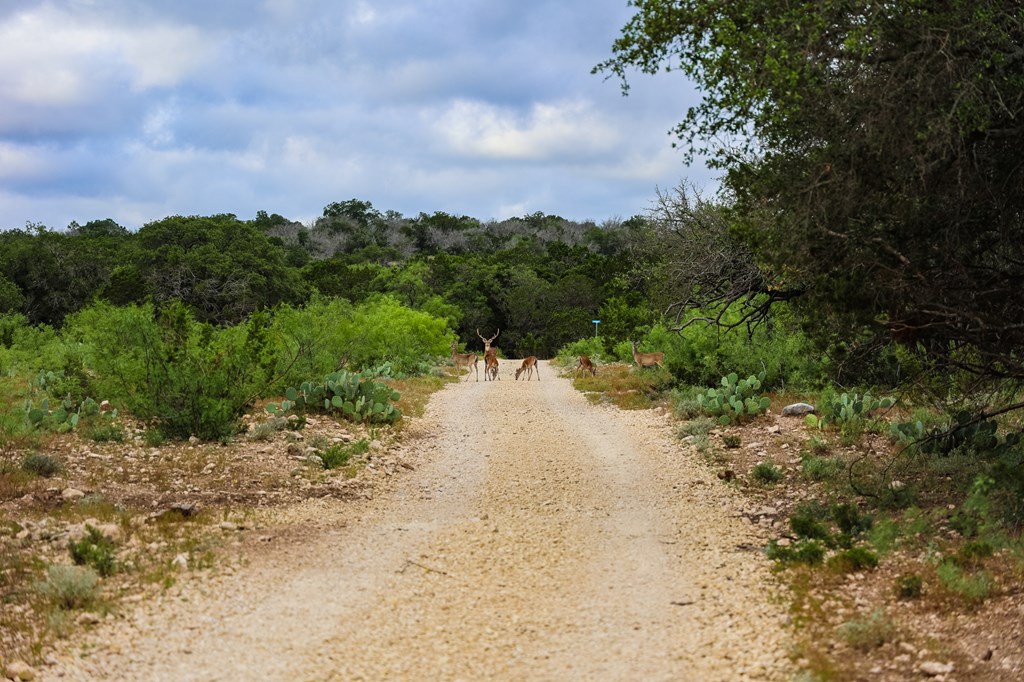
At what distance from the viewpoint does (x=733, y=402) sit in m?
15.5

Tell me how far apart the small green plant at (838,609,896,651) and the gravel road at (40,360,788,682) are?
0.45 meters

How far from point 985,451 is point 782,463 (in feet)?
8.14

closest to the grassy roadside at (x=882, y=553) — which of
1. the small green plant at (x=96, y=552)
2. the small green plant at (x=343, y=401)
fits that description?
the small green plant at (x=96, y=552)

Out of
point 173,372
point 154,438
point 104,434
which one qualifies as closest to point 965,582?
point 154,438

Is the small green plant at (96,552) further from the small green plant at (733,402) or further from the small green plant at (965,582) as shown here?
the small green plant at (733,402)

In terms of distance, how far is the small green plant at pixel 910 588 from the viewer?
6.68m

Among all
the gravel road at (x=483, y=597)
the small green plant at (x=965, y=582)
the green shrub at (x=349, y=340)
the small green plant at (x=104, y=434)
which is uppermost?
the green shrub at (x=349, y=340)

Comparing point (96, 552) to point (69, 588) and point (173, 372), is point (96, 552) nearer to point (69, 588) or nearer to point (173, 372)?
point (69, 588)

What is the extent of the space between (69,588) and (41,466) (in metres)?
4.38

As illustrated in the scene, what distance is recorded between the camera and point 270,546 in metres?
8.35

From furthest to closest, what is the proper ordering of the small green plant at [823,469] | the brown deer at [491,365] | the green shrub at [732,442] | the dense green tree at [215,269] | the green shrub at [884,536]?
the dense green tree at [215,269] → the brown deer at [491,365] → the green shrub at [732,442] → the small green plant at [823,469] → the green shrub at [884,536]

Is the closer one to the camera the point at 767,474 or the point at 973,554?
the point at 973,554

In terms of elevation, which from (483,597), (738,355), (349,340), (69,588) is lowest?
(483,597)

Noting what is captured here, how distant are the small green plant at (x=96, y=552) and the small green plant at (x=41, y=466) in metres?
2.78
